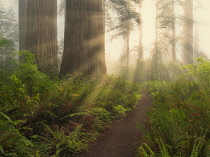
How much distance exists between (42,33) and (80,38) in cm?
232

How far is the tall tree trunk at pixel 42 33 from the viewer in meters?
8.56

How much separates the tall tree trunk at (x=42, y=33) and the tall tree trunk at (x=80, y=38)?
112cm

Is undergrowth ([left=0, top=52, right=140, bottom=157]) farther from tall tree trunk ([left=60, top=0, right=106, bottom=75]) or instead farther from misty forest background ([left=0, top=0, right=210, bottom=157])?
tall tree trunk ([left=60, top=0, right=106, bottom=75])

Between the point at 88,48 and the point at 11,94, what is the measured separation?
4.66 m

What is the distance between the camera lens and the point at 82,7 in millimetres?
7684

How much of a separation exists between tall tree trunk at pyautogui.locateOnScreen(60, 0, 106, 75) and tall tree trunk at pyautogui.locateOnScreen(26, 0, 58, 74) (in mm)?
1120

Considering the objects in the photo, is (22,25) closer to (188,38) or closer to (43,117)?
(43,117)

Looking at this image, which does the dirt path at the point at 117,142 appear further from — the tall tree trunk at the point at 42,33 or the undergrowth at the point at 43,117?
the tall tree trunk at the point at 42,33

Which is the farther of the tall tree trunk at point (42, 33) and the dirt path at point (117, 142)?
the tall tree trunk at point (42, 33)

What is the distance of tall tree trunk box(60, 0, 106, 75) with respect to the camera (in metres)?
7.66

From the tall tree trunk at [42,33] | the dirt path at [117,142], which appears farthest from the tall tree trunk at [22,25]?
the dirt path at [117,142]

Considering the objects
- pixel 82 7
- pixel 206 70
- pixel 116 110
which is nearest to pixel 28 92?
pixel 116 110

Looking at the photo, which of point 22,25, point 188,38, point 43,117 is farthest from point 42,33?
point 188,38

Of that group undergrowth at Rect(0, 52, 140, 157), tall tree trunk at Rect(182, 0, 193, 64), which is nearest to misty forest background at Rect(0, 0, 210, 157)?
undergrowth at Rect(0, 52, 140, 157)
